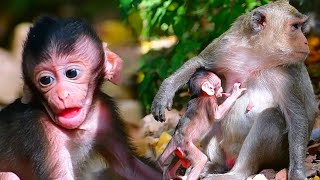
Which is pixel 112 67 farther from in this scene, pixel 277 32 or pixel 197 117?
pixel 277 32

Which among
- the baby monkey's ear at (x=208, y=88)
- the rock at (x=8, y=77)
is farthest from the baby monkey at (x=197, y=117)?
the rock at (x=8, y=77)

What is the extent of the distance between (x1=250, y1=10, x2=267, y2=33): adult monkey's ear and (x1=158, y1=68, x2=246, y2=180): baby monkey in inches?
17.3

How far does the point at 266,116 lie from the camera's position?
21.4ft

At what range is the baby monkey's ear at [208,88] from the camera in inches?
262

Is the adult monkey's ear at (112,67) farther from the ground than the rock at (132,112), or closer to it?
farther from the ground

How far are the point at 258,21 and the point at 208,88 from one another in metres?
0.63

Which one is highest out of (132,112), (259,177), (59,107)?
(59,107)

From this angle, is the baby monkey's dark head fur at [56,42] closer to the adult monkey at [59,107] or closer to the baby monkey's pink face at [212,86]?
the adult monkey at [59,107]

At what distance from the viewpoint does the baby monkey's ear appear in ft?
21.9


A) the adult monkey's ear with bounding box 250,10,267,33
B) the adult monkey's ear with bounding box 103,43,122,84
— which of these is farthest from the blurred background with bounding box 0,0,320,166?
the adult monkey's ear with bounding box 250,10,267,33

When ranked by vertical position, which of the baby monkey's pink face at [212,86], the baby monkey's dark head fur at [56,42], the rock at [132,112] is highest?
the baby monkey's dark head fur at [56,42]

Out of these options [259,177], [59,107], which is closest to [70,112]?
[59,107]

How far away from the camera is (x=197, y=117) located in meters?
6.73

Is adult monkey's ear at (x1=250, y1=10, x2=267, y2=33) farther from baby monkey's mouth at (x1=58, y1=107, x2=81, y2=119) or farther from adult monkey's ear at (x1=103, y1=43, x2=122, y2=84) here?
baby monkey's mouth at (x1=58, y1=107, x2=81, y2=119)
